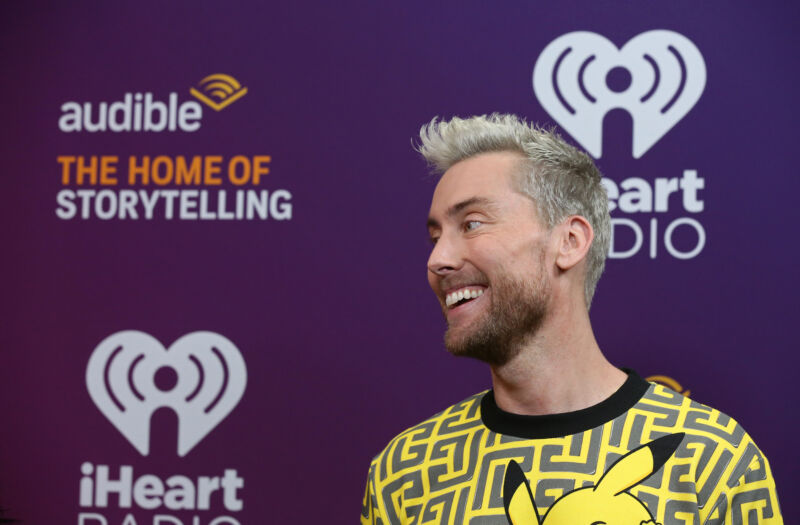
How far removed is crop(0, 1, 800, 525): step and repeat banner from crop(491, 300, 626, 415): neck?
23.1 inches

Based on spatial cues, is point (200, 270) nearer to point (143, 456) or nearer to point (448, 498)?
point (143, 456)

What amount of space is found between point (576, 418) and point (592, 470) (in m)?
0.08

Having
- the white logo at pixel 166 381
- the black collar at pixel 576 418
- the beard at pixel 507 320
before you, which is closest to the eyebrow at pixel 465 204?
the beard at pixel 507 320

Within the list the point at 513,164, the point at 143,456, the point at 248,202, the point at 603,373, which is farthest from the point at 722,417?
the point at 143,456

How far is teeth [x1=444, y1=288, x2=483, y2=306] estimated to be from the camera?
128 centimetres

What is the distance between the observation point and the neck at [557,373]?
4.06ft

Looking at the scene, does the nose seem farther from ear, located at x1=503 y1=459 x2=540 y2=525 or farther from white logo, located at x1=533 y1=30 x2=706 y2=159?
white logo, located at x1=533 y1=30 x2=706 y2=159

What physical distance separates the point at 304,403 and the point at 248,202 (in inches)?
19.5

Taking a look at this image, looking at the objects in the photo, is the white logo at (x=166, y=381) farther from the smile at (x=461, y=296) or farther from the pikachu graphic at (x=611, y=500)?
the pikachu graphic at (x=611, y=500)

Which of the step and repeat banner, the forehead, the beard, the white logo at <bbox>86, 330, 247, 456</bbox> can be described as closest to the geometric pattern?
the beard

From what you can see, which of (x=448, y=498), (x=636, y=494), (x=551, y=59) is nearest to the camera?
(x=636, y=494)

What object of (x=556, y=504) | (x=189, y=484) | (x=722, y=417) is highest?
(x=722, y=417)

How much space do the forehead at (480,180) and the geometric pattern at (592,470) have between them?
35 centimetres

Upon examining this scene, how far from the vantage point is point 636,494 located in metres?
1.13
